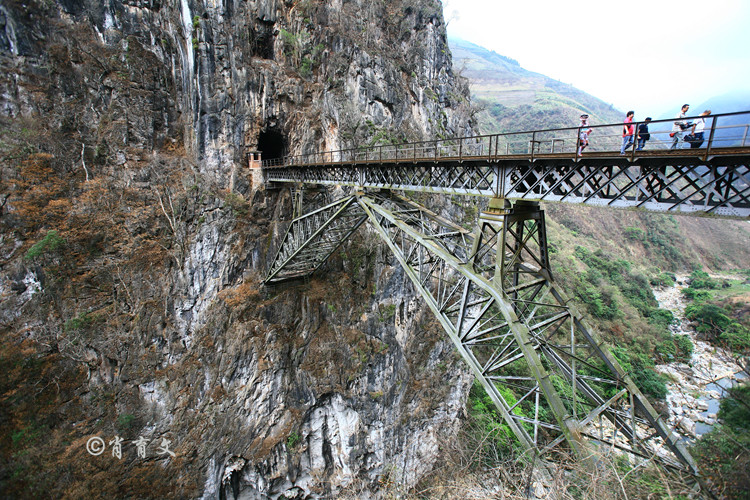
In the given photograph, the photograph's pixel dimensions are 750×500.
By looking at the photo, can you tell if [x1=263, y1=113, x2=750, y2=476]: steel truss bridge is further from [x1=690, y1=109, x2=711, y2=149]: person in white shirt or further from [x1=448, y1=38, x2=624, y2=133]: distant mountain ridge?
[x1=448, y1=38, x2=624, y2=133]: distant mountain ridge

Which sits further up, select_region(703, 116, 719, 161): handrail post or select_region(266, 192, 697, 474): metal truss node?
select_region(703, 116, 719, 161): handrail post

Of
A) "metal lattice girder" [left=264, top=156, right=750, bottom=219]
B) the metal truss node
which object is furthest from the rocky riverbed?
"metal lattice girder" [left=264, top=156, right=750, bottom=219]

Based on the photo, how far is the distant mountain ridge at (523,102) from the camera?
63.7m

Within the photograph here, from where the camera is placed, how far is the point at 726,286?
102 ft

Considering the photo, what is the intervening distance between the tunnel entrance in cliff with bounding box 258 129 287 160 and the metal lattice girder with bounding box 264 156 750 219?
10.00 metres

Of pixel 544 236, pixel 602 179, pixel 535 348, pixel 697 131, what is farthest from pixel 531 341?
pixel 697 131

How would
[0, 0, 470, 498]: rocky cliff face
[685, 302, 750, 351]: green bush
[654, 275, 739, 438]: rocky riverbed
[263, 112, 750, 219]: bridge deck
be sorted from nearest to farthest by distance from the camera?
[263, 112, 750, 219]: bridge deck < [0, 0, 470, 498]: rocky cliff face < [654, 275, 739, 438]: rocky riverbed < [685, 302, 750, 351]: green bush

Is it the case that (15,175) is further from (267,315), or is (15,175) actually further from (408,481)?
(408,481)

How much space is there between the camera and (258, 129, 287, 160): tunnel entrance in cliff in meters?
16.5

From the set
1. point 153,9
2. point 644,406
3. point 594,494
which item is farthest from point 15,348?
point 644,406

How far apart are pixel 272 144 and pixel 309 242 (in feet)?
32.3

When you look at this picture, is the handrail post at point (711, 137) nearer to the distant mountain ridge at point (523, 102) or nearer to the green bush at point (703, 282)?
the distant mountain ridge at point (523, 102)

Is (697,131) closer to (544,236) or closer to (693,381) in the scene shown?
(544,236)

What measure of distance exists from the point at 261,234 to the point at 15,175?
9.86 metres
